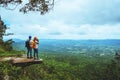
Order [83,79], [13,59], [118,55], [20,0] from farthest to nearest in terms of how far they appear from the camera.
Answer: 1. [83,79]
2. [118,55]
3. [13,59]
4. [20,0]

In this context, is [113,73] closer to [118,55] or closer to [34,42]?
[118,55]

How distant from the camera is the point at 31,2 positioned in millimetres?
32344

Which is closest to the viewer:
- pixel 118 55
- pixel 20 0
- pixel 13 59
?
pixel 20 0

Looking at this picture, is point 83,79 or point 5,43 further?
point 83,79

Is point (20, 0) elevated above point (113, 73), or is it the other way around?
point (20, 0)

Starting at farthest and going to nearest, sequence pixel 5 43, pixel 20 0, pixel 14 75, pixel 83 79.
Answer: pixel 83 79, pixel 5 43, pixel 14 75, pixel 20 0

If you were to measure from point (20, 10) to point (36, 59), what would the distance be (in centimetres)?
478

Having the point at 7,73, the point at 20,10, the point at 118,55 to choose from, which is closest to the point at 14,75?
the point at 7,73

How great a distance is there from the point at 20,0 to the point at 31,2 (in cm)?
103

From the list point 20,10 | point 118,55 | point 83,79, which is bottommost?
point 83,79

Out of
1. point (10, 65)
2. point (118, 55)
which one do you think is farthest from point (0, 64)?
point (118, 55)

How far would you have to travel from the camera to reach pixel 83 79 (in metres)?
142

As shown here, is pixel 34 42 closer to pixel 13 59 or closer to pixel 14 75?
pixel 13 59

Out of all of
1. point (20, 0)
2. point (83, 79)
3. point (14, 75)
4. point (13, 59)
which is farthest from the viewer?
point (83, 79)
